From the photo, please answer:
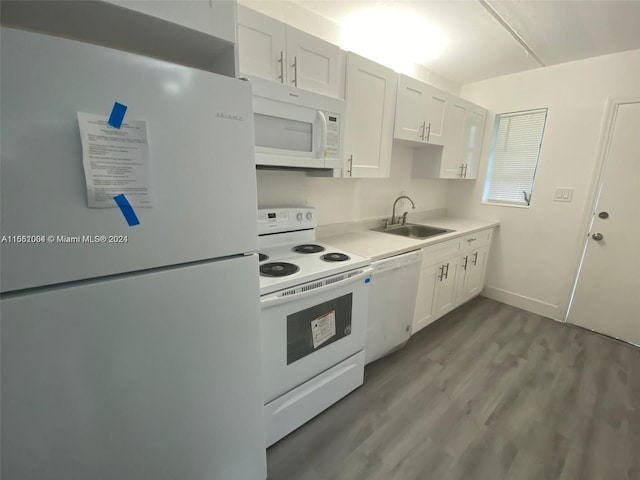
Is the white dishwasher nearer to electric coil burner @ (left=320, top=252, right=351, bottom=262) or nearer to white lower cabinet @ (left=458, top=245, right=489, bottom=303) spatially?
electric coil burner @ (left=320, top=252, right=351, bottom=262)

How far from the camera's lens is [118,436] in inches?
30.3

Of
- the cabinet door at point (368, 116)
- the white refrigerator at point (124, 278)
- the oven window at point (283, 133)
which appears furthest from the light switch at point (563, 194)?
the white refrigerator at point (124, 278)

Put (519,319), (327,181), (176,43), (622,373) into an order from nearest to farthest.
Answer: (176,43), (622,373), (327,181), (519,319)

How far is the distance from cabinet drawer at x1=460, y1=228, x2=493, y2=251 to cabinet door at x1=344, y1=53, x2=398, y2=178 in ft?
3.75

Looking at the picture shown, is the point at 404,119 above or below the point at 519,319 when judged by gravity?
above

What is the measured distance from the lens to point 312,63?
4.93 feet

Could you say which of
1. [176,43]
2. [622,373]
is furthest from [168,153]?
[622,373]

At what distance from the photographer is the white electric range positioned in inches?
48.9

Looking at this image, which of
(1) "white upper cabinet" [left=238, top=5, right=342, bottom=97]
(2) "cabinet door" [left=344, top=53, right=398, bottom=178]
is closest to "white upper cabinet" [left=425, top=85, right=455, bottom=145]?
(2) "cabinet door" [left=344, top=53, right=398, bottom=178]

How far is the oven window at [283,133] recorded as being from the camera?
1.35 m

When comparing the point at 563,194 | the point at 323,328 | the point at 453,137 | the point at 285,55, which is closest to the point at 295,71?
the point at 285,55

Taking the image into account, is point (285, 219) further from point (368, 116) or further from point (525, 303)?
point (525, 303)

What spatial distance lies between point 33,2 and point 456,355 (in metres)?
2.84

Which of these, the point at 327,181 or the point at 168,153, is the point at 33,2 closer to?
the point at 168,153
